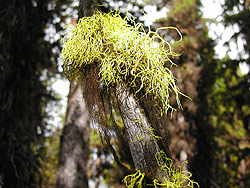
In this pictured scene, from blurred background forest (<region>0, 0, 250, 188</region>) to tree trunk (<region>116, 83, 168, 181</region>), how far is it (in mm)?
796

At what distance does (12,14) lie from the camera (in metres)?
1.99

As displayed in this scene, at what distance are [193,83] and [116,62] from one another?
216 cm

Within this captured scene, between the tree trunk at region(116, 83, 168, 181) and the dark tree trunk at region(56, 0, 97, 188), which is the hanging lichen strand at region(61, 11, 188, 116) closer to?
the tree trunk at region(116, 83, 168, 181)

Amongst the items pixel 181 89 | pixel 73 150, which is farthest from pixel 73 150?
pixel 181 89

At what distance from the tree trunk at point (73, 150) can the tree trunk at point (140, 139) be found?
155cm

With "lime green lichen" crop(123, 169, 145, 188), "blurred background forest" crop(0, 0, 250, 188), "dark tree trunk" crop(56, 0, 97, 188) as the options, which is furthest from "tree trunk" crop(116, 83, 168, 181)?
"dark tree trunk" crop(56, 0, 97, 188)

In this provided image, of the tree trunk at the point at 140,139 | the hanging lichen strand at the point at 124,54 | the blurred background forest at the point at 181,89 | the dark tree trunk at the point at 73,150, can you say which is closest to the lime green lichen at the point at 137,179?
the tree trunk at the point at 140,139

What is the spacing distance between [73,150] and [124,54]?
1837 millimetres

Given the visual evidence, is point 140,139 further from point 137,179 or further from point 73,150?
point 73,150

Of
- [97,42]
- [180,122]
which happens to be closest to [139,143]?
[97,42]

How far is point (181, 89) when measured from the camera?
1.83m

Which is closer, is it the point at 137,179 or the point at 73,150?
the point at 137,179

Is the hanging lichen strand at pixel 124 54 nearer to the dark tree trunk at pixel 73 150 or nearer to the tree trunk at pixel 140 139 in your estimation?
the tree trunk at pixel 140 139

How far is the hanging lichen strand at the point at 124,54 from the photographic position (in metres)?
0.57
